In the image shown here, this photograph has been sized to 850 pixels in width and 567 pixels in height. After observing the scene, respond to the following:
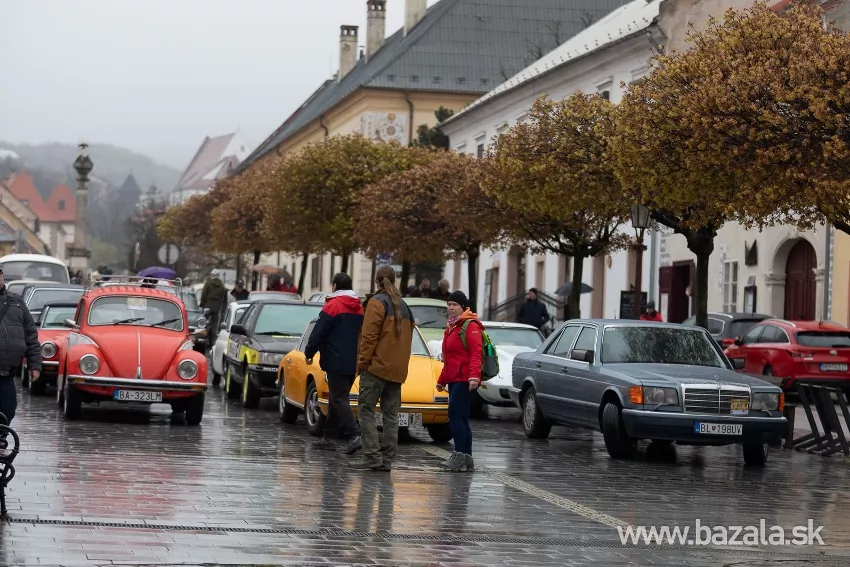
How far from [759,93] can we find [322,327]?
6.89 m

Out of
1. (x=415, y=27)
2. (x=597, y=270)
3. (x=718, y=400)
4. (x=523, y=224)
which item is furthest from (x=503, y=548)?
(x=415, y=27)

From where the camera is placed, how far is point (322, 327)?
15406mm

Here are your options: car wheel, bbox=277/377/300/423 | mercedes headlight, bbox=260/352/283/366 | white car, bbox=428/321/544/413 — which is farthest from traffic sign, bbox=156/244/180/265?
car wheel, bbox=277/377/300/423

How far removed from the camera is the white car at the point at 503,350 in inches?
886

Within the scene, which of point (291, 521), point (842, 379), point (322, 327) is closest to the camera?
point (291, 521)

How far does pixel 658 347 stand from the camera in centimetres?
1762

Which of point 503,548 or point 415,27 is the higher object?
point 415,27

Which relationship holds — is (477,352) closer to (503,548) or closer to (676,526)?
(676,526)

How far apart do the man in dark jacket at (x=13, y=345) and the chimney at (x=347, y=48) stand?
7702 cm

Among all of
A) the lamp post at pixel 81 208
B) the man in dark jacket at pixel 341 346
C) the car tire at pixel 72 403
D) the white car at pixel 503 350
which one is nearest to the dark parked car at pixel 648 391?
the man in dark jacket at pixel 341 346

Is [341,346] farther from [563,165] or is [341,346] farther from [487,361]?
[563,165]

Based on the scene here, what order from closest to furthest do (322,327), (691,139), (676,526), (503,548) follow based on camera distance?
(503,548)
(676,526)
(322,327)
(691,139)

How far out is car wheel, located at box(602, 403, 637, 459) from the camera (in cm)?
1658
